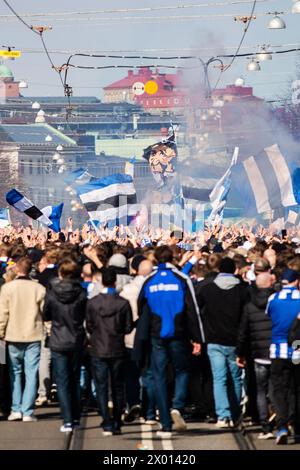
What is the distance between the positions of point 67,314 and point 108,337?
0.50 metres

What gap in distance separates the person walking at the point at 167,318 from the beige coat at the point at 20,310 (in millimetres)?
1361

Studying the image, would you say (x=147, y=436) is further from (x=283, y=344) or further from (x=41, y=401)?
(x=41, y=401)

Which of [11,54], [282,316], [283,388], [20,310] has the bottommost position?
[283,388]

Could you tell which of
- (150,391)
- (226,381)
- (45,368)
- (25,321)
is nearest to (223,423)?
(226,381)

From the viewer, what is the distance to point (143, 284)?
17016 mm

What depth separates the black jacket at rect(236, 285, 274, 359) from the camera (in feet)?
55.0

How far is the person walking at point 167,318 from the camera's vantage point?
16.9m

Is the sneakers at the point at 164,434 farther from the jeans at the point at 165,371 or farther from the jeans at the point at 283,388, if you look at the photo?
the jeans at the point at 283,388

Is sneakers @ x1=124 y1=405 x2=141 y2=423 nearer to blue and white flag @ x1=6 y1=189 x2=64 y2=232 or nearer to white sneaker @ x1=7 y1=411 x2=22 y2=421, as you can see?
white sneaker @ x1=7 y1=411 x2=22 y2=421

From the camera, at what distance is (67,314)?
16953mm

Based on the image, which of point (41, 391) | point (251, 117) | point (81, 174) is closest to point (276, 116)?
point (251, 117)

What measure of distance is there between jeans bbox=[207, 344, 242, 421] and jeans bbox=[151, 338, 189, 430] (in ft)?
1.23

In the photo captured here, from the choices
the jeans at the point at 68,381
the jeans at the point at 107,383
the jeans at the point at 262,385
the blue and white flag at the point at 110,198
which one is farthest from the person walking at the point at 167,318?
the blue and white flag at the point at 110,198

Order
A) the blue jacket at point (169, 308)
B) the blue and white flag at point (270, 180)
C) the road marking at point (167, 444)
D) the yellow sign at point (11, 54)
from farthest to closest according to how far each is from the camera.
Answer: the yellow sign at point (11, 54) → the blue and white flag at point (270, 180) → the blue jacket at point (169, 308) → the road marking at point (167, 444)
